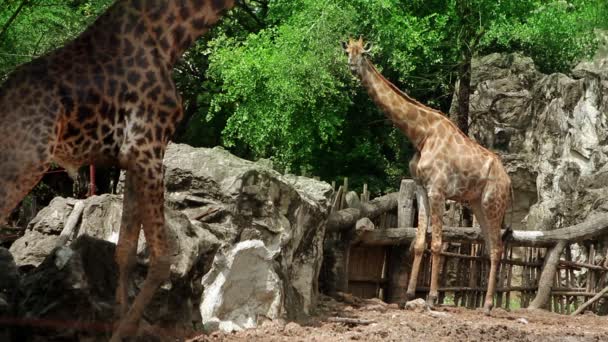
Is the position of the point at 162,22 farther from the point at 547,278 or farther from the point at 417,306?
the point at 547,278

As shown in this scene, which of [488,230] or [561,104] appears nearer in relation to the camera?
[488,230]

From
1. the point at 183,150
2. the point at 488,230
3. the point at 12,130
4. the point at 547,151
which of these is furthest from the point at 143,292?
the point at 547,151

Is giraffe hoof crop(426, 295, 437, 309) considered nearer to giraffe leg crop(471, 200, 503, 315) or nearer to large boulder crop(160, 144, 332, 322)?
giraffe leg crop(471, 200, 503, 315)

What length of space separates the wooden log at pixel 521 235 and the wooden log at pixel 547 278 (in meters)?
0.11

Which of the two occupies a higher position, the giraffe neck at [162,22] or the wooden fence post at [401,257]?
the giraffe neck at [162,22]

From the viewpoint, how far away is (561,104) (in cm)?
1878

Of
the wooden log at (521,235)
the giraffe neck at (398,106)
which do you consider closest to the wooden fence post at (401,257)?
the wooden log at (521,235)

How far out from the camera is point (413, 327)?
858 centimetres

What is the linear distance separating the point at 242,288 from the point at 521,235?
20.7 ft

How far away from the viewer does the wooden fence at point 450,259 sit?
37.8 feet

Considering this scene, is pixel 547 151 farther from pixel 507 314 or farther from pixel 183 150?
pixel 183 150

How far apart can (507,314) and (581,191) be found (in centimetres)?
593

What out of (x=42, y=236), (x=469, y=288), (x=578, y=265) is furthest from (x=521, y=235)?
(x=42, y=236)

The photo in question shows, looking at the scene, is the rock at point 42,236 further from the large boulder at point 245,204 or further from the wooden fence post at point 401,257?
the wooden fence post at point 401,257
